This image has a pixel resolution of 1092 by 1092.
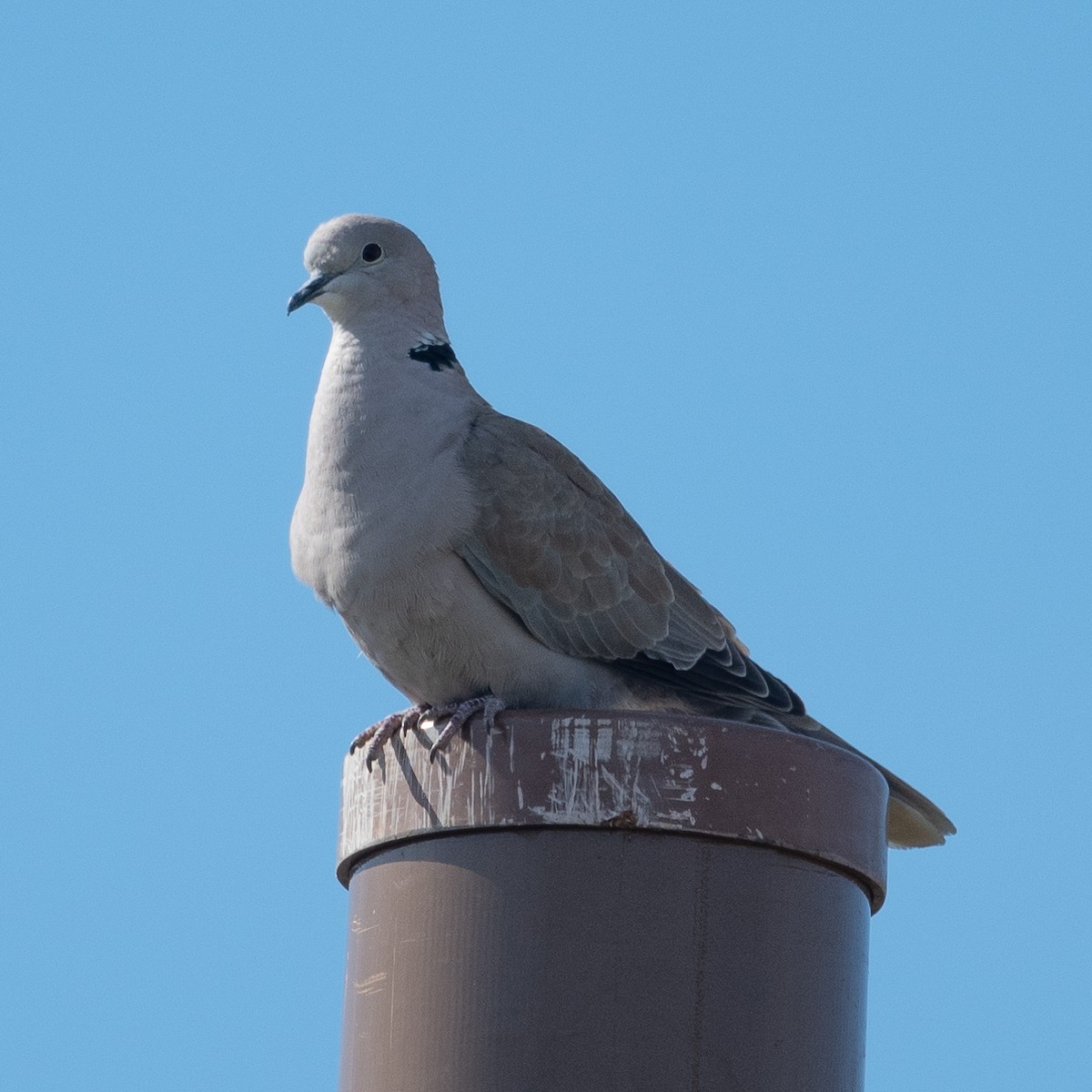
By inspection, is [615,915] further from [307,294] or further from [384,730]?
[307,294]

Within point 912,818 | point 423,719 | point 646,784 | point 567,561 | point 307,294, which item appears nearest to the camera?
point 646,784

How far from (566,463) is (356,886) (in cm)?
225

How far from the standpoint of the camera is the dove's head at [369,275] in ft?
19.1

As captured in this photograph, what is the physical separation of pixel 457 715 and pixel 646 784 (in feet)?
2.25

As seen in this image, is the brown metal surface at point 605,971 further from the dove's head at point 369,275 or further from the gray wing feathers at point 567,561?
the dove's head at point 369,275

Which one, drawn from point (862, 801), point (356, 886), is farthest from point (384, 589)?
point (862, 801)

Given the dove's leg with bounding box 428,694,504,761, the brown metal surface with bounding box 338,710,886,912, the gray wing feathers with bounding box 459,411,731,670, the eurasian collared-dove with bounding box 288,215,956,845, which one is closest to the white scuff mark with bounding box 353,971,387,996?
the brown metal surface with bounding box 338,710,886,912

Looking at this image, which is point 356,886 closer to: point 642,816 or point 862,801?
point 642,816

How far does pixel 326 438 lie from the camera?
5309 millimetres

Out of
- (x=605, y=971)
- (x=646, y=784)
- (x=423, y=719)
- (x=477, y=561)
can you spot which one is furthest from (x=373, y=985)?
(x=477, y=561)

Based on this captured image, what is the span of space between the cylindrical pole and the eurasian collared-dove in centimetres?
145

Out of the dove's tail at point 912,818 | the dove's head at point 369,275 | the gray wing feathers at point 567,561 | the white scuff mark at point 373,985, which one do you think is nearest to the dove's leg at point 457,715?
the white scuff mark at point 373,985

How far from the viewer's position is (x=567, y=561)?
17.8ft

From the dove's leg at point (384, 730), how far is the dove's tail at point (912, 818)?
48.9 inches
